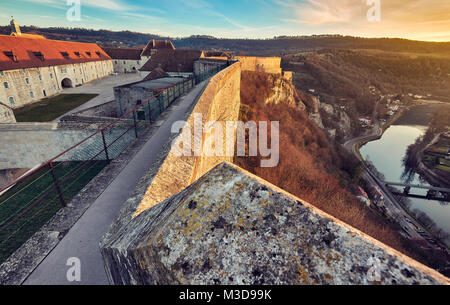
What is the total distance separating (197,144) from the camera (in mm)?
5340

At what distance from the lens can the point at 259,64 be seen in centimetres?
3428

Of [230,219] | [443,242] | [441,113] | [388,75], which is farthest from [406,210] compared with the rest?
[388,75]

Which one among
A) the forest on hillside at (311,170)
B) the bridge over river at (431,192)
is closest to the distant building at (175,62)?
the forest on hillside at (311,170)

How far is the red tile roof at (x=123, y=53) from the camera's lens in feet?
179

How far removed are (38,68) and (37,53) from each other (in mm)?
3529

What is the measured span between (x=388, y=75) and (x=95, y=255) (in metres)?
152

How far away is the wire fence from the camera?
9047 millimetres

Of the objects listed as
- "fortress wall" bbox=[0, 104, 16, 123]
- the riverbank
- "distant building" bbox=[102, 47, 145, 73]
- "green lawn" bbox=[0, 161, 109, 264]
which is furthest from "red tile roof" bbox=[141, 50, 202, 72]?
the riverbank

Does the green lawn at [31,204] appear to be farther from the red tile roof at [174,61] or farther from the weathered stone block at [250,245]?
the red tile roof at [174,61]

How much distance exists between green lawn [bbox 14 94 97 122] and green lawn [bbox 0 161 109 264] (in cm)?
1169

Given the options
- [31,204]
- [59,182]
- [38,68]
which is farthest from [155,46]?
[31,204]

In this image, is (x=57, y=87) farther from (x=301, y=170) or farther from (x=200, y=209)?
(x=200, y=209)

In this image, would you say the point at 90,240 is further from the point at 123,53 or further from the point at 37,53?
the point at 123,53

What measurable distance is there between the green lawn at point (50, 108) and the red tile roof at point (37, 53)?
473cm
